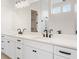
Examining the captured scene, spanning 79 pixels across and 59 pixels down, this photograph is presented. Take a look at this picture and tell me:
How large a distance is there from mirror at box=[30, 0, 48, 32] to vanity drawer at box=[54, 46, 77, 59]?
61.4 inches

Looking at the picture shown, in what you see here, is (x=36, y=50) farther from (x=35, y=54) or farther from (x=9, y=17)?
(x=9, y=17)

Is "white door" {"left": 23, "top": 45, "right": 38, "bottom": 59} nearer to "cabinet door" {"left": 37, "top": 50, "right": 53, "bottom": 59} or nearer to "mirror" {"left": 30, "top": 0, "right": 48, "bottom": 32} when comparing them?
"cabinet door" {"left": 37, "top": 50, "right": 53, "bottom": 59}

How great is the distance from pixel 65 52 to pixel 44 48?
1.88 feet

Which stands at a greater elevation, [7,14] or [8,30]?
[7,14]

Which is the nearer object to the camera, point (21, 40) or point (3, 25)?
point (21, 40)

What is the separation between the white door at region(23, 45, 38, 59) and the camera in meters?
2.56

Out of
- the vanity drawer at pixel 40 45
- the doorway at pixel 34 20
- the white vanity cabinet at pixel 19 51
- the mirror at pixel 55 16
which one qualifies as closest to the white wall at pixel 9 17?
the doorway at pixel 34 20

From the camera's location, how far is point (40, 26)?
3.63m

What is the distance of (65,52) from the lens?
171cm

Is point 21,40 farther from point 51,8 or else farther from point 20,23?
point 20,23

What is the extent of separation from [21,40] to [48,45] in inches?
52.4

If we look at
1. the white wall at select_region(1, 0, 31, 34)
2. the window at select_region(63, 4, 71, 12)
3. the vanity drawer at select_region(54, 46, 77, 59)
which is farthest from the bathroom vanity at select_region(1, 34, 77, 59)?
the white wall at select_region(1, 0, 31, 34)

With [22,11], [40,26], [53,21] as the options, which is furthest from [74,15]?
[22,11]

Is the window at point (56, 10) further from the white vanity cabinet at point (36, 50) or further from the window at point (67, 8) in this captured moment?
the white vanity cabinet at point (36, 50)
